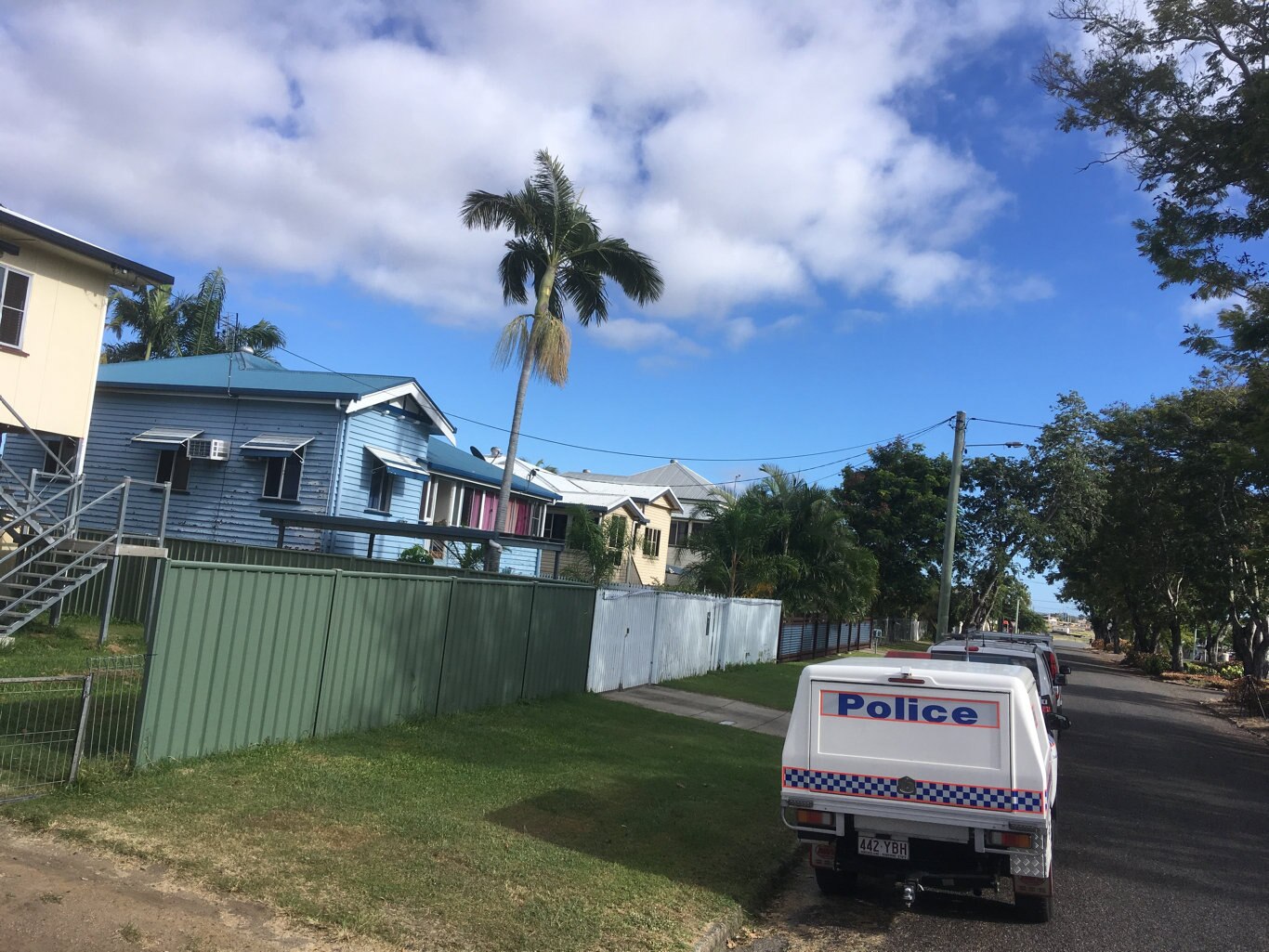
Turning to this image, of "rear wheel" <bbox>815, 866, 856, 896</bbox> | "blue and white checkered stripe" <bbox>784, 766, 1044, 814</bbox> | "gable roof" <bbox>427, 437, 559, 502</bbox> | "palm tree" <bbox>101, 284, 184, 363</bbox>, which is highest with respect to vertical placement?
"palm tree" <bbox>101, 284, 184, 363</bbox>

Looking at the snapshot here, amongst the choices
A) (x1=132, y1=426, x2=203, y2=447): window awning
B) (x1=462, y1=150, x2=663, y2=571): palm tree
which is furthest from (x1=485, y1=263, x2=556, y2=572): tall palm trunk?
(x1=132, y1=426, x2=203, y2=447): window awning

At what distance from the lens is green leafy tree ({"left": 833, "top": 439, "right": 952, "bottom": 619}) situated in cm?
4150

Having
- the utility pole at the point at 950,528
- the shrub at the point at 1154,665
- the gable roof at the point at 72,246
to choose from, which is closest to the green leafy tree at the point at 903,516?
the shrub at the point at 1154,665

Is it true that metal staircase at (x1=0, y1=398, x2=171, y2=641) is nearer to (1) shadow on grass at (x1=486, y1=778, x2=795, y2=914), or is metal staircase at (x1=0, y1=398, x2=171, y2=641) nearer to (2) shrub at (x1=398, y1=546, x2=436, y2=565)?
(2) shrub at (x1=398, y1=546, x2=436, y2=565)

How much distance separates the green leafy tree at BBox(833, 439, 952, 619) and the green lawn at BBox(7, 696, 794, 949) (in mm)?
33529

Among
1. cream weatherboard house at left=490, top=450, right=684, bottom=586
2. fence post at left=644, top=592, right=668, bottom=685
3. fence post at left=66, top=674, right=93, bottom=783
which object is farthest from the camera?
cream weatherboard house at left=490, top=450, right=684, bottom=586

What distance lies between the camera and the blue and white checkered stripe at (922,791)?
5582 mm

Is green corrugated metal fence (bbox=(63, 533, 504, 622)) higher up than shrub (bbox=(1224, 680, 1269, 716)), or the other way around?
green corrugated metal fence (bbox=(63, 533, 504, 622))

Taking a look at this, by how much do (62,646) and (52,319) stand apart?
564cm

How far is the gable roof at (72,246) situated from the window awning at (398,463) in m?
6.81

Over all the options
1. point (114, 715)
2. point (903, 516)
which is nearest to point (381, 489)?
point (114, 715)

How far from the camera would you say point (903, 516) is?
138ft

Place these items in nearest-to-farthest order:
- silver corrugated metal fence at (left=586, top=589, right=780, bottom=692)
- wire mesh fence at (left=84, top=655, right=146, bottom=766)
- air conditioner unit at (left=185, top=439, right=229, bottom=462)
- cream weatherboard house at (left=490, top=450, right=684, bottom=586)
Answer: wire mesh fence at (left=84, top=655, right=146, bottom=766)
silver corrugated metal fence at (left=586, top=589, right=780, bottom=692)
air conditioner unit at (left=185, top=439, right=229, bottom=462)
cream weatherboard house at (left=490, top=450, right=684, bottom=586)

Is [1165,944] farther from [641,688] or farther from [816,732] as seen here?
[641,688]
